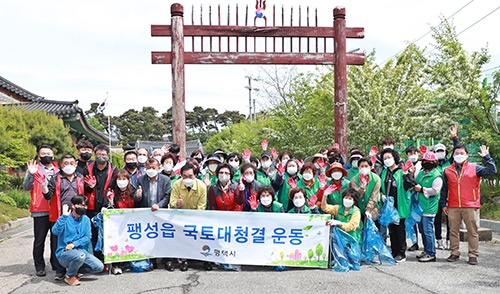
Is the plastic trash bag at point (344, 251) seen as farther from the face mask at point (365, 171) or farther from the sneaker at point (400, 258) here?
the face mask at point (365, 171)

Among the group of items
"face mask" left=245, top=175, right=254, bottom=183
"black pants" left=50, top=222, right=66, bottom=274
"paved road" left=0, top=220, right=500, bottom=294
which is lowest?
"paved road" left=0, top=220, right=500, bottom=294

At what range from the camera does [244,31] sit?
10352mm

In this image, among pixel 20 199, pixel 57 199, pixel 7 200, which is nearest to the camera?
pixel 57 199

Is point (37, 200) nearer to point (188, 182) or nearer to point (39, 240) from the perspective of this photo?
point (39, 240)

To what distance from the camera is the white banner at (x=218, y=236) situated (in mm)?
6238

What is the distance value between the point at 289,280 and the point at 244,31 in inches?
251

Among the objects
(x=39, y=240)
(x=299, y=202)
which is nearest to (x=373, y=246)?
(x=299, y=202)

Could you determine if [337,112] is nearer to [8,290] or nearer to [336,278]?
[336,278]

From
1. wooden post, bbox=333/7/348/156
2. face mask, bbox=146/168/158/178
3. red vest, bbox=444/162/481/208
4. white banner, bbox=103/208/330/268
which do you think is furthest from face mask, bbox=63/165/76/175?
wooden post, bbox=333/7/348/156

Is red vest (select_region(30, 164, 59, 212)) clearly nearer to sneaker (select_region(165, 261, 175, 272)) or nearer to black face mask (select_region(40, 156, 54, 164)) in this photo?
black face mask (select_region(40, 156, 54, 164))

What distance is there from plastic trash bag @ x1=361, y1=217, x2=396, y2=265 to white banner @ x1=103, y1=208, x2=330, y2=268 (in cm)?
63

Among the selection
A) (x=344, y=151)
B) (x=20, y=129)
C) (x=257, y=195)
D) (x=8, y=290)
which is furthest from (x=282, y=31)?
(x=20, y=129)

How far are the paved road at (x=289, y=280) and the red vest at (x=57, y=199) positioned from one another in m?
0.82

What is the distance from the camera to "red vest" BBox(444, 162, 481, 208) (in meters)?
6.55
